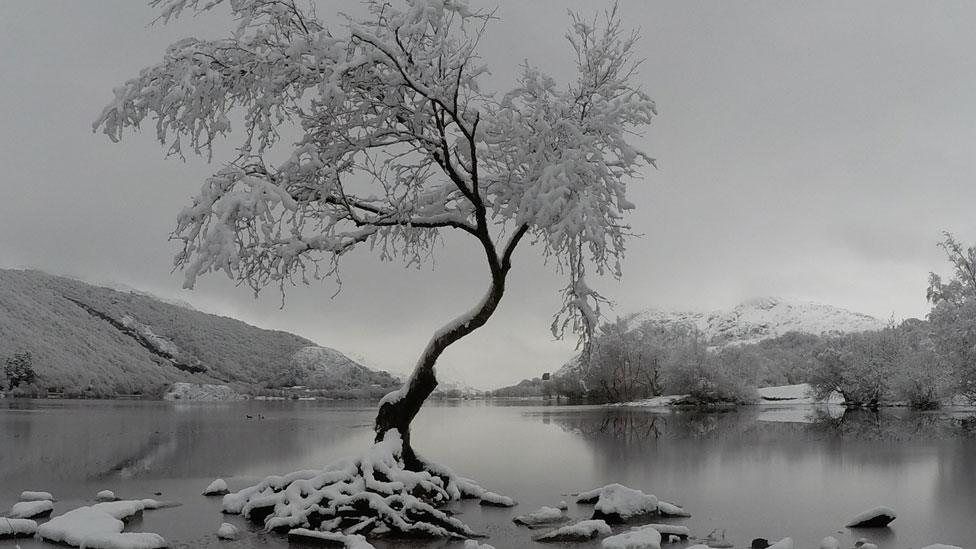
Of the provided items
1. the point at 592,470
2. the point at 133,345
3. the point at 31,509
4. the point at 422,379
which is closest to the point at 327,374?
the point at 133,345

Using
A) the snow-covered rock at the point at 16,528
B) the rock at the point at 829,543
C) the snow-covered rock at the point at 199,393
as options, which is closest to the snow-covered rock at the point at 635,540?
the rock at the point at 829,543

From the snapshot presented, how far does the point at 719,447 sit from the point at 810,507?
1214 cm

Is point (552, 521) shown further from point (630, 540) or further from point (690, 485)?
point (690, 485)

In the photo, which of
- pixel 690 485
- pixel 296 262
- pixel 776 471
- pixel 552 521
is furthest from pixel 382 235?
pixel 776 471

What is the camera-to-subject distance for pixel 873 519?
10.8 metres

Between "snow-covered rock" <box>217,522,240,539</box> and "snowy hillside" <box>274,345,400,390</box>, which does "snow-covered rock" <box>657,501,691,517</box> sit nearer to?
"snow-covered rock" <box>217,522,240,539</box>

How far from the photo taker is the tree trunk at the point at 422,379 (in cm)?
1258

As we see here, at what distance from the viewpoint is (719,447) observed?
24.3m

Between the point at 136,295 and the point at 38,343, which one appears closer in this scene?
the point at 38,343

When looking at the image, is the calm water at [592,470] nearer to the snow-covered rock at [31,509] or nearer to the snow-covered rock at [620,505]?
the snow-covered rock at [31,509]

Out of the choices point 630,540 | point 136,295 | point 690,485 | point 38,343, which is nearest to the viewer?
point 630,540

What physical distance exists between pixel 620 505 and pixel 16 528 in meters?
9.13

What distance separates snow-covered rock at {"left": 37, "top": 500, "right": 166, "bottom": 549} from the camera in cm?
Result: 834

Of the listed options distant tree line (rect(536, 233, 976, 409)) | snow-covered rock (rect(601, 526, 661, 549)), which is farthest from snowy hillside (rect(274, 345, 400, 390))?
snow-covered rock (rect(601, 526, 661, 549))
